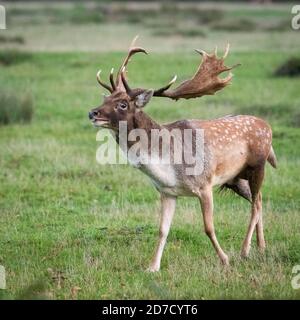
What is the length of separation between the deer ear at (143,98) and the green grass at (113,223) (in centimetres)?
175

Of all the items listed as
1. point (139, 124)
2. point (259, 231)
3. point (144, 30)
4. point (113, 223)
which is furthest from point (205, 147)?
point (144, 30)

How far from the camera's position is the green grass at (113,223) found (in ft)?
28.3

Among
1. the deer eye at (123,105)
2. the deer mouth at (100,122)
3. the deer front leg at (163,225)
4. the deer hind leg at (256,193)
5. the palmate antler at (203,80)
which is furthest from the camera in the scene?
the deer hind leg at (256,193)

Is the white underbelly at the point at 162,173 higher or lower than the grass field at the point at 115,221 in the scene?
higher

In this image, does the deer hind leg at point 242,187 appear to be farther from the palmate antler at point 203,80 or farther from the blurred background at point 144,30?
the blurred background at point 144,30

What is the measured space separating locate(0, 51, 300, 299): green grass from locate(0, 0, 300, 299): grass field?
0.6 inches

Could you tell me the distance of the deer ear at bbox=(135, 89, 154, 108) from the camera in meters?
8.98

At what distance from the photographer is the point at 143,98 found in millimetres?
9023

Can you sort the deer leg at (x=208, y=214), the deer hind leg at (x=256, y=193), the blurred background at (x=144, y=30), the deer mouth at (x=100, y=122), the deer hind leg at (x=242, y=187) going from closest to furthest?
the deer mouth at (x=100, y=122) < the deer leg at (x=208, y=214) < the deer hind leg at (x=256, y=193) < the deer hind leg at (x=242, y=187) < the blurred background at (x=144, y=30)

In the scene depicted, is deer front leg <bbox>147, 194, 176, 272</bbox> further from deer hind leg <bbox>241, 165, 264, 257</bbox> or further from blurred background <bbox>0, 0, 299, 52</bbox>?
blurred background <bbox>0, 0, 299, 52</bbox>

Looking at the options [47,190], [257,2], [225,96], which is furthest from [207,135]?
[257,2]

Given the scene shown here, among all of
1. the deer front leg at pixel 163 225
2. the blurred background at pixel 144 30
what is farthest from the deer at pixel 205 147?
the blurred background at pixel 144 30

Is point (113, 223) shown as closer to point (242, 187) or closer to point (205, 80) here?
point (242, 187)
